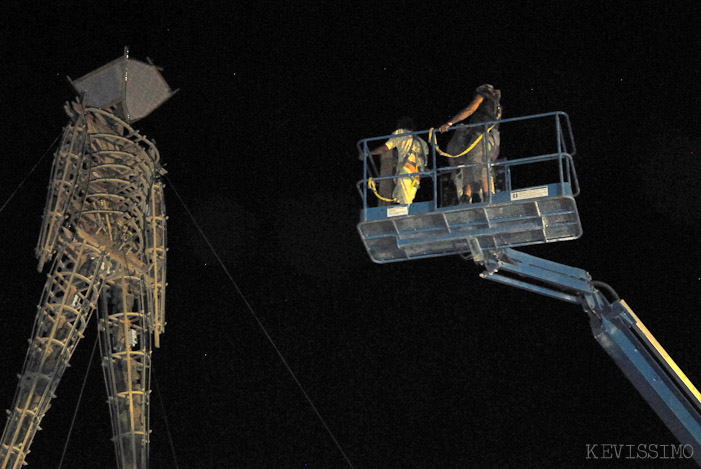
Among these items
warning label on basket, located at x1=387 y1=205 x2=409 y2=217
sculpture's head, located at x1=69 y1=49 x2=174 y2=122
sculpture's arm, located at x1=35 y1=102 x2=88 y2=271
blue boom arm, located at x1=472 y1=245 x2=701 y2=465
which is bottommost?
blue boom arm, located at x1=472 y1=245 x2=701 y2=465

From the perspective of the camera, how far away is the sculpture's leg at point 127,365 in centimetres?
2006

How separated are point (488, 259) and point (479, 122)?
2.42 metres

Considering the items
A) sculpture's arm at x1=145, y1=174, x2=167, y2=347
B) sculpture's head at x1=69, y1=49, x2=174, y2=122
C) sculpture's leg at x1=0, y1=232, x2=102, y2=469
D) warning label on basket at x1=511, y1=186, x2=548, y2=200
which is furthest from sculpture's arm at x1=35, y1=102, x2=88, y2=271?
warning label on basket at x1=511, y1=186, x2=548, y2=200

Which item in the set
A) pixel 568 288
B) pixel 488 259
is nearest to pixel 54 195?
pixel 488 259

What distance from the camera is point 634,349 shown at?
49.8 ft

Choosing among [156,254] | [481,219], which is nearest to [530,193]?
[481,219]

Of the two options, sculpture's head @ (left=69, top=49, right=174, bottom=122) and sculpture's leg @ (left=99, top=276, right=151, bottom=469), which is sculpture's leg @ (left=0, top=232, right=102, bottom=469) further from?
sculpture's head @ (left=69, top=49, right=174, bottom=122)

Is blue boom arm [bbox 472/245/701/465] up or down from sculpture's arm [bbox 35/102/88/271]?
down

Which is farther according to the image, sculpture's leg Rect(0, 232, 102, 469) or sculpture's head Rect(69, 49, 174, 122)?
sculpture's head Rect(69, 49, 174, 122)

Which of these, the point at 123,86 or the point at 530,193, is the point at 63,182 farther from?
the point at 530,193

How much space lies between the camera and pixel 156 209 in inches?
825

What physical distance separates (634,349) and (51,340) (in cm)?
1066

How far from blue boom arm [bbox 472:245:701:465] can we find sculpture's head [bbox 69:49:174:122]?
339 inches

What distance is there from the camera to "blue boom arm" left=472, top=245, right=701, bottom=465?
1480cm
